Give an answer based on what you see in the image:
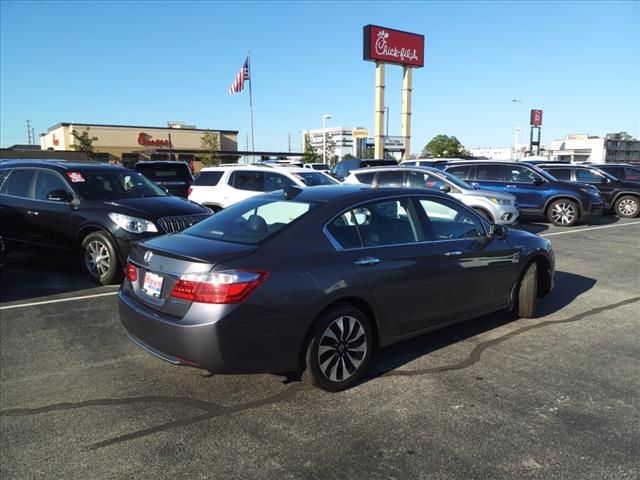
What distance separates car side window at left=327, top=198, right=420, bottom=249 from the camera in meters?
4.02

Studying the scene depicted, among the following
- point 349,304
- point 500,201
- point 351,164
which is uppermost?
point 351,164

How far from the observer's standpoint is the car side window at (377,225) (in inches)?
158

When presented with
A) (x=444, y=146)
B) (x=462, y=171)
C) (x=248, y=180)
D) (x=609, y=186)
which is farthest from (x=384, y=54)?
(x=444, y=146)

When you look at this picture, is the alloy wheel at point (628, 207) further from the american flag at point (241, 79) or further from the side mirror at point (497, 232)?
the american flag at point (241, 79)

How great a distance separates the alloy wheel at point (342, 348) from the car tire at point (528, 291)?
2379 mm

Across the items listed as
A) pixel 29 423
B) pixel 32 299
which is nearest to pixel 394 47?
pixel 32 299

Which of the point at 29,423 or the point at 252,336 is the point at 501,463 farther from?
the point at 29,423

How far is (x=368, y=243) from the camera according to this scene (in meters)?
4.12

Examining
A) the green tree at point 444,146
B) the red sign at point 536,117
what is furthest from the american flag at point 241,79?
the green tree at point 444,146

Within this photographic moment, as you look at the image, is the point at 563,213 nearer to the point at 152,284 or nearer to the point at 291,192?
the point at 291,192

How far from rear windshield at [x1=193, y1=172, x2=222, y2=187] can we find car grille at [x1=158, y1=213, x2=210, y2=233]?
15.2 feet

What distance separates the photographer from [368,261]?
3.99m

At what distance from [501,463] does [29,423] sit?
3048mm

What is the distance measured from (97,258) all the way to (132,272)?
→ 355 cm
